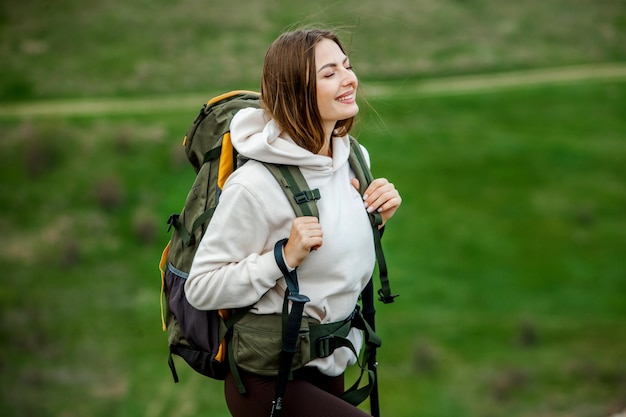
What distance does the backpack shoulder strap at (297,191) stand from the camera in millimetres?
3461

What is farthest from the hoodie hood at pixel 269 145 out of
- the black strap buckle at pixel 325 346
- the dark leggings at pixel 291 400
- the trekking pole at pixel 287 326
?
the dark leggings at pixel 291 400

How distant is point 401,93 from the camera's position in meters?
28.6

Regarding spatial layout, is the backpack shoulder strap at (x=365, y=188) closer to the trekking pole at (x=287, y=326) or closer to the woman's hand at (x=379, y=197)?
the woman's hand at (x=379, y=197)

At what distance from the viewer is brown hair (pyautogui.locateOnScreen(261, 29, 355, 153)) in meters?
3.56

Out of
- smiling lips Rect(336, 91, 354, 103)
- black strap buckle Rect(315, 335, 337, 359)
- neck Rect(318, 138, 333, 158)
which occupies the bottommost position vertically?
black strap buckle Rect(315, 335, 337, 359)

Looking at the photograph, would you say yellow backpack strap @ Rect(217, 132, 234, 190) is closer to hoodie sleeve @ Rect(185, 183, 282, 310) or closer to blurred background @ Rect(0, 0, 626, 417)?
hoodie sleeve @ Rect(185, 183, 282, 310)

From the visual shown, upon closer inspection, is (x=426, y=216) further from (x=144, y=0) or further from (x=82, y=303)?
(x=144, y=0)

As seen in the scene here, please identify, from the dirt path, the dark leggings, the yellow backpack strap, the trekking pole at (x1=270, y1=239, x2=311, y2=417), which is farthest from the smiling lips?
the dirt path

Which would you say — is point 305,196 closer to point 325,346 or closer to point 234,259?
point 234,259

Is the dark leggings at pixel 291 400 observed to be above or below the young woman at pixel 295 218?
below

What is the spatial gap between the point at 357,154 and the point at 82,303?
20471mm

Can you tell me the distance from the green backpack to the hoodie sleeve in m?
0.12

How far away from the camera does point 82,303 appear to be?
23.2m

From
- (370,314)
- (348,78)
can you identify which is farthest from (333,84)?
(370,314)
